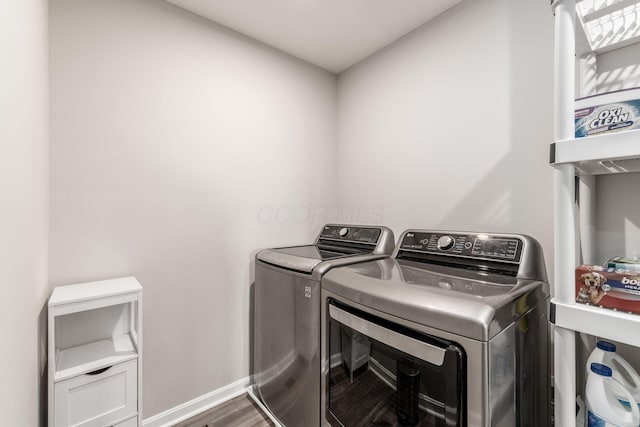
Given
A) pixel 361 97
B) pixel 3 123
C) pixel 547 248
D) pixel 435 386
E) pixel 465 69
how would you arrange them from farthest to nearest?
pixel 361 97 < pixel 465 69 < pixel 547 248 < pixel 435 386 < pixel 3 123

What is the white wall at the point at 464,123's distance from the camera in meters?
1.28

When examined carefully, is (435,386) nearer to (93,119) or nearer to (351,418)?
(351,418)

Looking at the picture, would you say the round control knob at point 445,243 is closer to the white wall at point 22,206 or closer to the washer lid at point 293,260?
the washer lid at point 293,260

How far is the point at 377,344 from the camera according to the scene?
975 millimetres

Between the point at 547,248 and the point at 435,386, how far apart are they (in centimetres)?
89

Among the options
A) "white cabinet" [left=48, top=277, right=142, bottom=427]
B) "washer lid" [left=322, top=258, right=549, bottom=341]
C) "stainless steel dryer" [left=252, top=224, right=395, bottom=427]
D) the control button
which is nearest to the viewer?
"washer lid" [left=322, top=258, right=549, bottom=341]

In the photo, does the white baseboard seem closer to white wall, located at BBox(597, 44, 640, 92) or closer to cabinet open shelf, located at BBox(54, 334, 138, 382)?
cabinet open shelf, located at BBox(54, 334, 138, 382)

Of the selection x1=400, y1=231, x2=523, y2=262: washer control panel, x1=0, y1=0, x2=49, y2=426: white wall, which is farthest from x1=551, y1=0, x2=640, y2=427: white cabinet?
x1=0, y1=0, x2=49, y2=426: white wall

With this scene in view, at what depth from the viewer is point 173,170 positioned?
5.13ft

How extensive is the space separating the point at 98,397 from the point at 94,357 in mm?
164

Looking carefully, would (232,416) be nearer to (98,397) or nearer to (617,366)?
A: (98,397)

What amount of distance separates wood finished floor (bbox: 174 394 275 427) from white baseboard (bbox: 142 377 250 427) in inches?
1.0

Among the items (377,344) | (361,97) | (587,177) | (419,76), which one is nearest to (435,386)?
(377,344)

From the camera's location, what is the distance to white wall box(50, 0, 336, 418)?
4.26ft
